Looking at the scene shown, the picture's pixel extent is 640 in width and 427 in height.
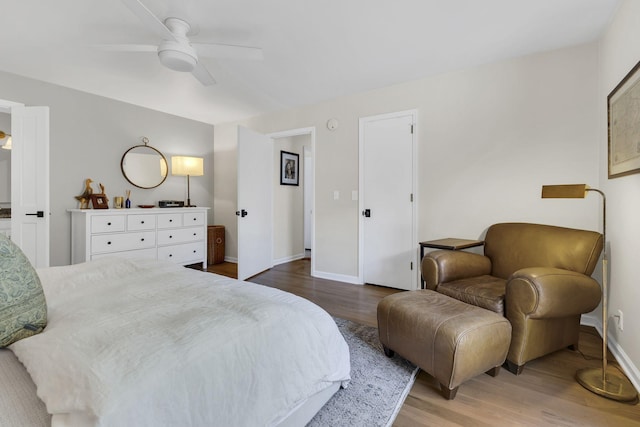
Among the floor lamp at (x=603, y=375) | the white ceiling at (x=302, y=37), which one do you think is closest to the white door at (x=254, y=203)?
the white ceiling at (x=302, y=37)

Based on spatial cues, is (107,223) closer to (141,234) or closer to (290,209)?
(141,234)

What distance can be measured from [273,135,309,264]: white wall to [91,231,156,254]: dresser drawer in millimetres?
1773

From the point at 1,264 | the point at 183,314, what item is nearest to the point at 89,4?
the point at 1,264

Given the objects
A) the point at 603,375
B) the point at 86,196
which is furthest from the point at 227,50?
the point at 603,375

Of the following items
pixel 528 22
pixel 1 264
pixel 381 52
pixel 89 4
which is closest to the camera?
pixel 1 264

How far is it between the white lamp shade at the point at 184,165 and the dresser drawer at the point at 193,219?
0.62 metres

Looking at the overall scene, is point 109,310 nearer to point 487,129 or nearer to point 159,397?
point 159,397

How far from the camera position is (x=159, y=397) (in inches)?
29.7

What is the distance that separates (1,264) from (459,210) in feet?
10.4

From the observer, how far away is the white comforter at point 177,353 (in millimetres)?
716

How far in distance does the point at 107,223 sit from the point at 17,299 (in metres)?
2.96

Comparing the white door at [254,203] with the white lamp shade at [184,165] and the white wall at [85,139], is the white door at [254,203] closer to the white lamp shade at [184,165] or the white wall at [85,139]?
the white lamp shade at [184,165]

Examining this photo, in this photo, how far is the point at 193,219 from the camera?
14.3ft

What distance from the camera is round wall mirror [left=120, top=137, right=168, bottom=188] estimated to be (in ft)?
13.4
